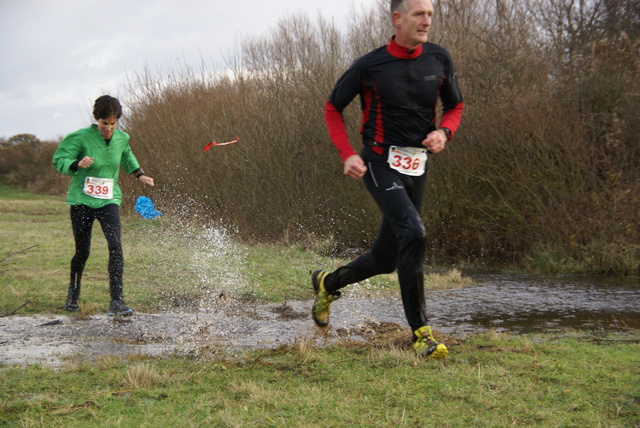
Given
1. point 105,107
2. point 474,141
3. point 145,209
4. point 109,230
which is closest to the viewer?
point 105,107

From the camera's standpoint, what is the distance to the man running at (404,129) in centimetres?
470

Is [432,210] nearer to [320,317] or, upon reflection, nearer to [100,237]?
[100,237]

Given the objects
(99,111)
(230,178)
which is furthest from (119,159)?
(230,178)

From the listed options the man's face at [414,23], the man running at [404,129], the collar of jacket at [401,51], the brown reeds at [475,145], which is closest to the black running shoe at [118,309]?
the man running at [404,129]

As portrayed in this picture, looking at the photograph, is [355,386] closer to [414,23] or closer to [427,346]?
[427,346]

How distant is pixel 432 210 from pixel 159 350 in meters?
9.17

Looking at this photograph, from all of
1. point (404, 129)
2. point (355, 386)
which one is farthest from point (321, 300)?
point (355, 386)

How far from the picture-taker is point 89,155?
6.88 metres

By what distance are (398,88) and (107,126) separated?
3312 millimetres

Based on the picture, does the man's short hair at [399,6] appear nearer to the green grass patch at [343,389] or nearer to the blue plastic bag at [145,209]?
the green grass patch at [343,389]

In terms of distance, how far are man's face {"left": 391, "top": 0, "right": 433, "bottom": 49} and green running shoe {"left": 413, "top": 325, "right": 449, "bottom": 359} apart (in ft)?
6.37

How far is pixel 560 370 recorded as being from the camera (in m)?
4.29

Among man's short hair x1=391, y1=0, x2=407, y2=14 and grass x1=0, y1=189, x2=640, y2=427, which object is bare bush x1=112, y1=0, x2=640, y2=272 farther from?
man's short hair x1=391, y1=0, x2=407, y2=14

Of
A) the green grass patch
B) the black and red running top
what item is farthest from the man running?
the green grass patch
